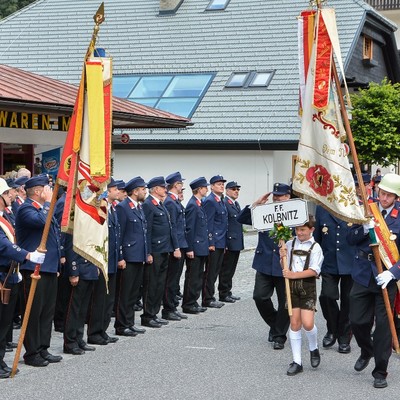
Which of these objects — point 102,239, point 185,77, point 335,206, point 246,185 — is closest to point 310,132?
point 335,206

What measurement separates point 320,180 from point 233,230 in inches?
198


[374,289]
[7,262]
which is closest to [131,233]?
[7,262]

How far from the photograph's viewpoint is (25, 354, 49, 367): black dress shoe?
9.10 m

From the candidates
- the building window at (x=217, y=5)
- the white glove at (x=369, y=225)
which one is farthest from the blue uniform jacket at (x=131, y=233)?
the building window at (x=217, y=5)

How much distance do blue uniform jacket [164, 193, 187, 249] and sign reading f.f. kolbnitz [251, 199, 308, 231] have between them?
2971 millimetres

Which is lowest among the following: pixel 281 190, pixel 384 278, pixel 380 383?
pixel 380 383

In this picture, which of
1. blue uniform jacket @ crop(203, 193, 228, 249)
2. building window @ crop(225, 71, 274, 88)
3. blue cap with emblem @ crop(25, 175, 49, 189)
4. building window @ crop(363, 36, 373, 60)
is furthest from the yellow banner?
building window @ crop(363, 36, 373, 60)

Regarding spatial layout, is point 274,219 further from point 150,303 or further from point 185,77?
point 185,77

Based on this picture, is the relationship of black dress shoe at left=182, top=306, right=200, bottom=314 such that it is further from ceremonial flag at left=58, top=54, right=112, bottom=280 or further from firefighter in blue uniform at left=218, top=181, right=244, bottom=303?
ceremonial flag at left=58, top=54, right=112, bottom=280

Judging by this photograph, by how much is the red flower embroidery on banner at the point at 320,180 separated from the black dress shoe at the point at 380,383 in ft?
6.02

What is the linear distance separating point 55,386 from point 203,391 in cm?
129

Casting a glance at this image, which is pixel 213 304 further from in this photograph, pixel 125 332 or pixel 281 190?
pixel 281 190

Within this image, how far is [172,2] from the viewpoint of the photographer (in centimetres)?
3484

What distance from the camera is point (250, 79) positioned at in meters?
30.2
